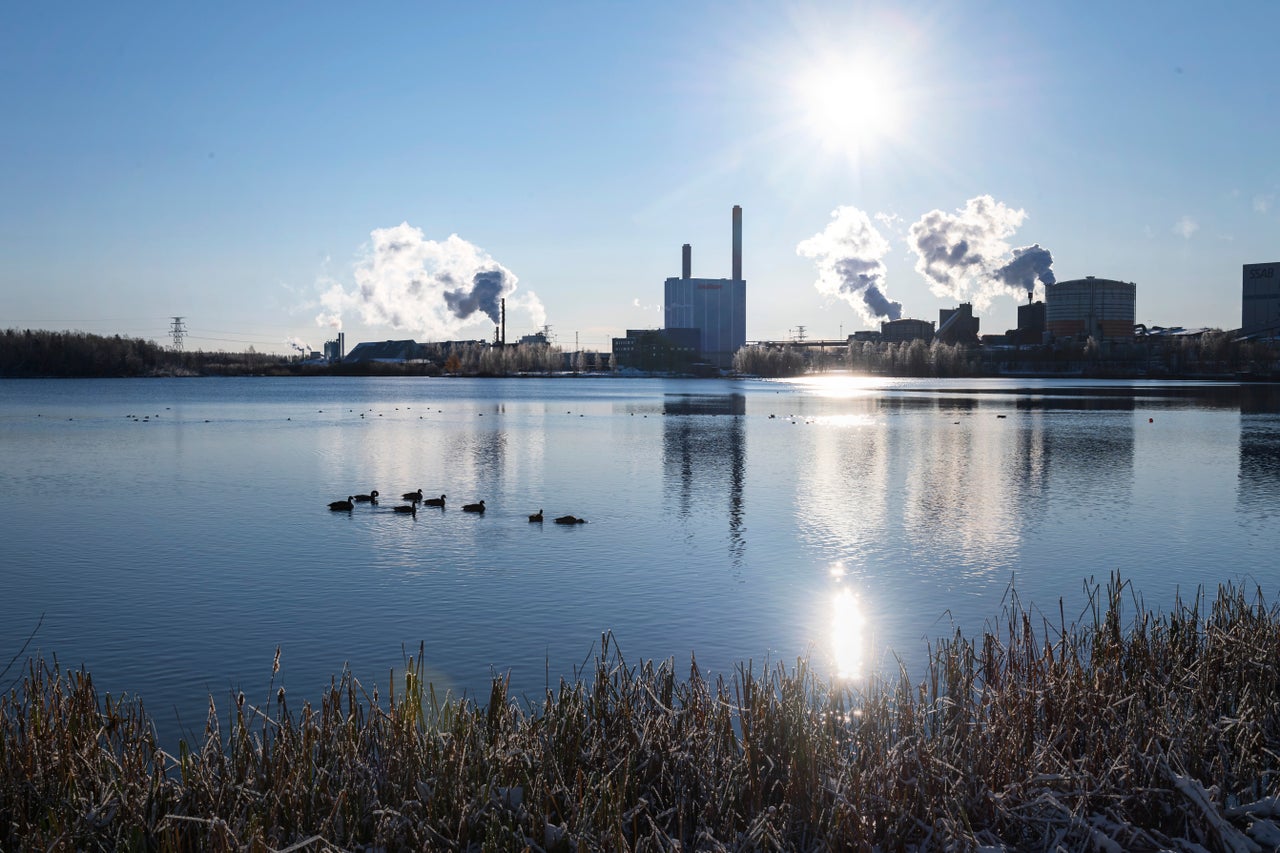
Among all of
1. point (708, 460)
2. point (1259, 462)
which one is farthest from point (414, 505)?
point (1259, 462)

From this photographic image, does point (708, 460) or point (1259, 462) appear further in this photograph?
point (708, 460)

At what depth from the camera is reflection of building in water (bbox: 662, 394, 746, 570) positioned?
3359 centimetres

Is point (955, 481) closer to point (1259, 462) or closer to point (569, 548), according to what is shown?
point (1259, 462)

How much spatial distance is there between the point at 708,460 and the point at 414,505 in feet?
66.5

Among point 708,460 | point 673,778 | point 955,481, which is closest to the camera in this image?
point 673,778

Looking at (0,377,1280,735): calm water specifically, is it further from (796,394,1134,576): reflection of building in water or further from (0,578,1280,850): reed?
(0,578,1280,850): reed

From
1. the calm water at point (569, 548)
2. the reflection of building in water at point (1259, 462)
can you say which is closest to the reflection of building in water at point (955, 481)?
the calm water at point (569, 548)

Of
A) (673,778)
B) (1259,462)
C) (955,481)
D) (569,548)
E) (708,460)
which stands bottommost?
(569,548)

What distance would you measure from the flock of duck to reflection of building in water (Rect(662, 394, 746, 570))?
13.2 feet

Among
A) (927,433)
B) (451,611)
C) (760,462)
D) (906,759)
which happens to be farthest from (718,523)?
(927,433)

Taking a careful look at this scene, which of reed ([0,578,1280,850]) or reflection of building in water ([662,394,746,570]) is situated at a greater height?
reed ([0,578,1280,850])

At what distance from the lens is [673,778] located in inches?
376

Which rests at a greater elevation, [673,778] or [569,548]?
[673,778]

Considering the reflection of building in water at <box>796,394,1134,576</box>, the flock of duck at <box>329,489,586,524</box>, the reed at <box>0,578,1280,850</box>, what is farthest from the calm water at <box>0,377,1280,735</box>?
→ the reed at <box>0,578,1280,850</box>
